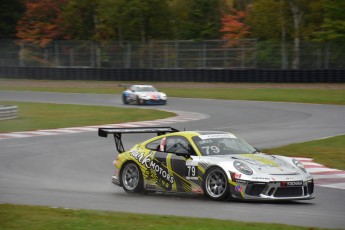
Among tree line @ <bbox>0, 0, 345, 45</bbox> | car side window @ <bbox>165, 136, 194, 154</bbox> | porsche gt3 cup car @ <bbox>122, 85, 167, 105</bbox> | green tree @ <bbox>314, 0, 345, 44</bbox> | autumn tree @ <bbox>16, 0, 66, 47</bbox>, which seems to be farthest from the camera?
autumn tree @ <bbox>16, 0, 66, 47</bbox>

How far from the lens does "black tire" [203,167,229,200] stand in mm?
10409

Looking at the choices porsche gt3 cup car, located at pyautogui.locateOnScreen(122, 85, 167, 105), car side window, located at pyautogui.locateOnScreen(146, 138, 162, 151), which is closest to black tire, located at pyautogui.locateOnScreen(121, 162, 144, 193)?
car side window, located at pyautogui.locateOnScreen(146, 138, 162, 151)

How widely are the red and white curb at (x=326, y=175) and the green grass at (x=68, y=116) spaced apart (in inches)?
479

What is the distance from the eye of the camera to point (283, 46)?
4703 centimetres

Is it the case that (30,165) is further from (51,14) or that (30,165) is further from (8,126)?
(51,14)

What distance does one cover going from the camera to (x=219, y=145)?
11336 millimetres

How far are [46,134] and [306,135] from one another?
8.00m

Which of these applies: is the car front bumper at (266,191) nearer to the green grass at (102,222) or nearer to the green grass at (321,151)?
the green grass at (102,222)

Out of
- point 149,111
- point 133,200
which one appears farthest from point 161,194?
point 149,111

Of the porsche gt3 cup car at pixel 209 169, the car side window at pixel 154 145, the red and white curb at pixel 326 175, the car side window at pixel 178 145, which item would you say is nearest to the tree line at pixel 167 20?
the red and white curb at pixel 326 175

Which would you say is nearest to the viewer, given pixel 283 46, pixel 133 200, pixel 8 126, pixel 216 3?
pixel 133 200

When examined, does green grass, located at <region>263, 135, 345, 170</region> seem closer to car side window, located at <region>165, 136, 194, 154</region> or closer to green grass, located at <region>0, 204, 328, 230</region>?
car side window, located at <region>165, 136, 194, 154</region>

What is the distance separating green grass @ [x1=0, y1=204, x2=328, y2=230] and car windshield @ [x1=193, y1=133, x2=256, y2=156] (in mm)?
2546

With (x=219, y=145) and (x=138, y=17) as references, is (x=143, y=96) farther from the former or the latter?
(x=219, y=145)
